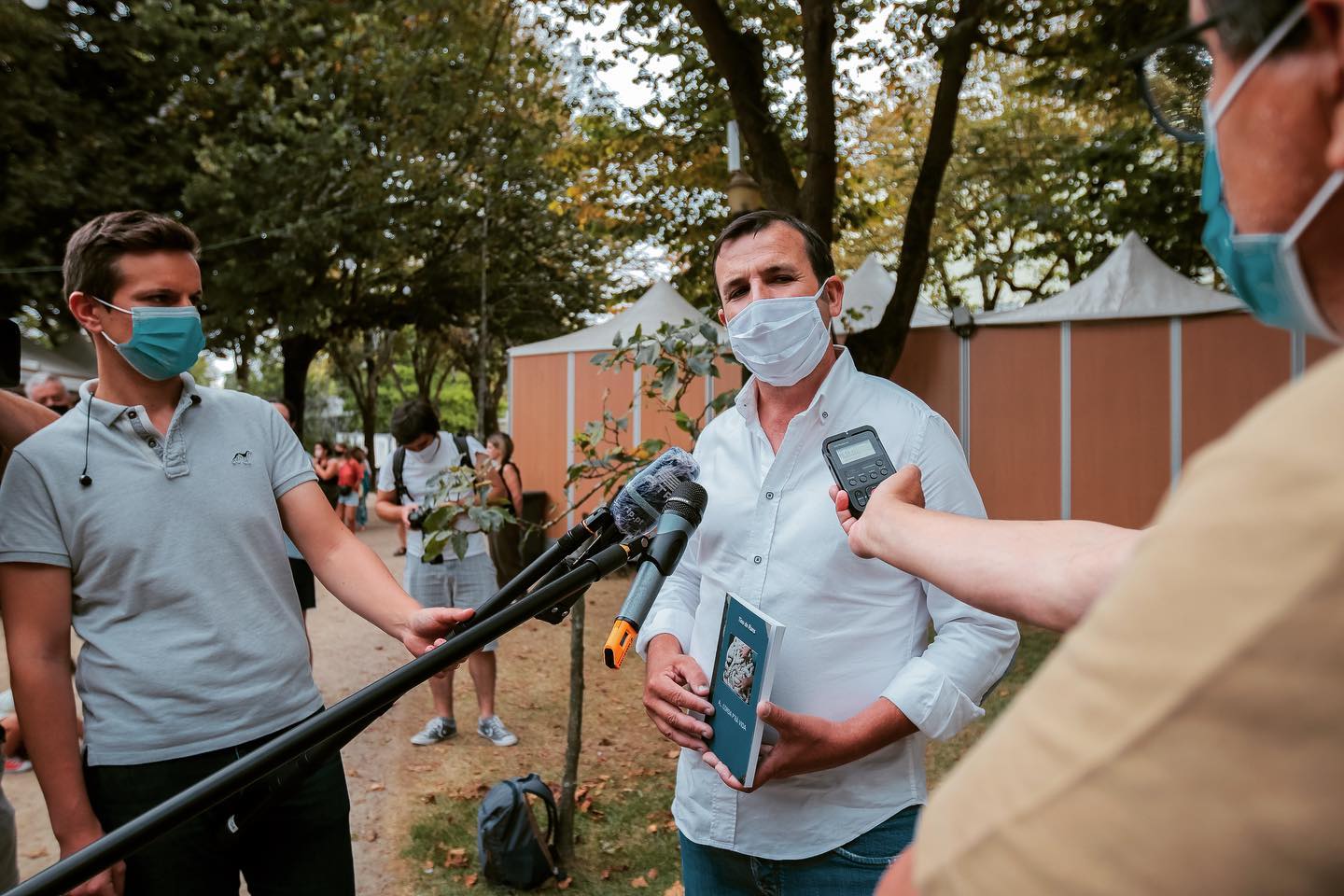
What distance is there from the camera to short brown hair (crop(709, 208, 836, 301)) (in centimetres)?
238

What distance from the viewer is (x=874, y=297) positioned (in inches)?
435

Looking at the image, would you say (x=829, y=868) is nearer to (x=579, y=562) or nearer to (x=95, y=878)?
(x=579, y=562)

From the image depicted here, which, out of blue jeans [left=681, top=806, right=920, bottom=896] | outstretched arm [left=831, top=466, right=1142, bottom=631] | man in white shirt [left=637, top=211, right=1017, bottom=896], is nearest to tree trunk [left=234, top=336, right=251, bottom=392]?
man in white shirt [left=637, top=211, right=1017, bottom=896]

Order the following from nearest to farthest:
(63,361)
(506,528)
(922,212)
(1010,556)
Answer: (1010,556) < (922,212) < (506,528) < (63,361)

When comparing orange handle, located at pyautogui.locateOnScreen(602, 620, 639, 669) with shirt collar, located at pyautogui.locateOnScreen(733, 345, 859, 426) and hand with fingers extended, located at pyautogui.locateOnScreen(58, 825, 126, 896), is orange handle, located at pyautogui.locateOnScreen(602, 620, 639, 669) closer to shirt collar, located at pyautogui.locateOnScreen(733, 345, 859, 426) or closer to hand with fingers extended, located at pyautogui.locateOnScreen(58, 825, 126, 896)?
shirt collar, located at pyautogui.locateOnScreen(733, 345, 859, 426)

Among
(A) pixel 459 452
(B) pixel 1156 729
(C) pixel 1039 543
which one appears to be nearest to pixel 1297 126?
(B) pixel 1156 729

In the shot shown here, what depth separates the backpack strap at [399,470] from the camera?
6.54 metres

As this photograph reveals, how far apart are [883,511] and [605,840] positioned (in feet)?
13.2

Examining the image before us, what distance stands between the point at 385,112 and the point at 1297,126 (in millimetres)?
18486

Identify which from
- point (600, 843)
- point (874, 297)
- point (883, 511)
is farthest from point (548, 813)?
point (874, 297)

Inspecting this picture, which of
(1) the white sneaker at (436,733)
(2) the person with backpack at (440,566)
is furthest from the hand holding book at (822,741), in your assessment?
(1) the white sneaker at (436,733)

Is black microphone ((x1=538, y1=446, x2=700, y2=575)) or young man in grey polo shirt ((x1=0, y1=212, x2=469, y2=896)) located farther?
young man in grey polo shirt ((x1=0, y1=212, x2=469, y2=896))

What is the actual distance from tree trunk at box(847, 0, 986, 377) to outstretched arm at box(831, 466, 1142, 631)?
267 inches

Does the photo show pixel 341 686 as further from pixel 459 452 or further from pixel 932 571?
pixel 932 571
